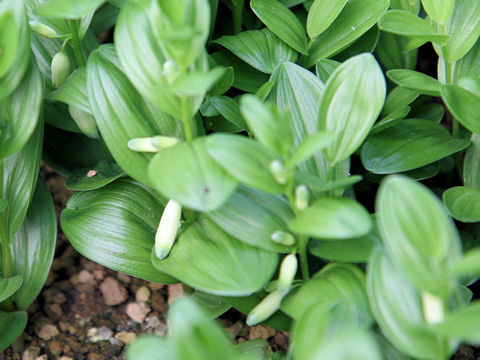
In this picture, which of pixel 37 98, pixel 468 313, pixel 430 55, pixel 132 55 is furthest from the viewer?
pixel 430 55

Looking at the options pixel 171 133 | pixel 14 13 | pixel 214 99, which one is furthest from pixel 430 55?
pixel 14 13

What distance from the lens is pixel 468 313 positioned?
91 centimetres

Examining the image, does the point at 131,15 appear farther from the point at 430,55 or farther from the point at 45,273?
the point at 430,55

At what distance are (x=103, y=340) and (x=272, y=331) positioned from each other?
469mm

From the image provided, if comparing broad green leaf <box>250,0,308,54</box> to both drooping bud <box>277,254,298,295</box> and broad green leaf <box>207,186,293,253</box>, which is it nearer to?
broad green leaf <box>207,186,293,253</box>

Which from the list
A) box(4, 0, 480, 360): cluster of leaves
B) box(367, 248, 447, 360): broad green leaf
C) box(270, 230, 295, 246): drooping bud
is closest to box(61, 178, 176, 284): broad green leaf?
box(4, 0, 480, 360): cluster of leaves

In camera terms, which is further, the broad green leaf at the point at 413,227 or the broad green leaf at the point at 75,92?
the broad green leaf at the point at 75,92

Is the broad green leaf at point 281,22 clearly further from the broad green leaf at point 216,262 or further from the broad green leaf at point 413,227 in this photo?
the broad green leaf at point 413,227

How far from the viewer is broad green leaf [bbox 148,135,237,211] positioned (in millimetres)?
1038

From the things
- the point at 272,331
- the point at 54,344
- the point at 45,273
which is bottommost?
the point at 54,344

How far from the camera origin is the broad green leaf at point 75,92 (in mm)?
1375

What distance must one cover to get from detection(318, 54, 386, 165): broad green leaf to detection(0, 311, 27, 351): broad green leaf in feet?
2.89

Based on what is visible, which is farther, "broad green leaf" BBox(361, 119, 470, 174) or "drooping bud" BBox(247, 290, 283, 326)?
"broad green leaf" BBox(361, 119, 470, 174)

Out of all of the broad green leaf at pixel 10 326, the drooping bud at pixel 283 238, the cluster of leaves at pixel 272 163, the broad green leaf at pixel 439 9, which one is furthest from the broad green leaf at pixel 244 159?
the broad green leaf at pixel 10 326
